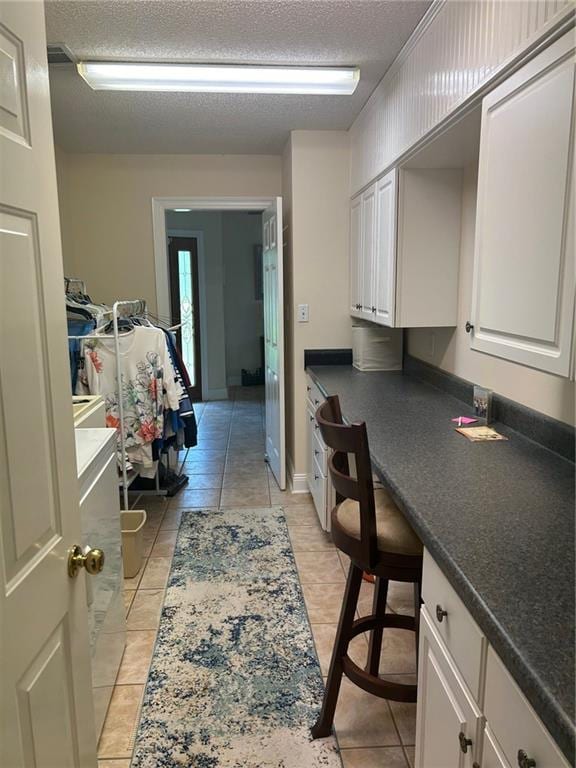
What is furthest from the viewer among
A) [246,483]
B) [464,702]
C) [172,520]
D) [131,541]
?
[246,483]

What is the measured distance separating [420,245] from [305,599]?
185 cm

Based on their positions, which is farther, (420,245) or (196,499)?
(196,499)

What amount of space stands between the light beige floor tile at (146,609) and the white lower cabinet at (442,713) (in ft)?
4.77

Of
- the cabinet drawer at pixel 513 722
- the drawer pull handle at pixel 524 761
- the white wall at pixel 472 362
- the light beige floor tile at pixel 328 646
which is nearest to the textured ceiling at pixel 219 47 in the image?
the white wall at pixel 472 362

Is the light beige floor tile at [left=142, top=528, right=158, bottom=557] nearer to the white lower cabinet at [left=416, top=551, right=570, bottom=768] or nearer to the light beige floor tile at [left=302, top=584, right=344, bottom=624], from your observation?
the light beige floor tile at [left=302, top=584, right=344, bottom=624]

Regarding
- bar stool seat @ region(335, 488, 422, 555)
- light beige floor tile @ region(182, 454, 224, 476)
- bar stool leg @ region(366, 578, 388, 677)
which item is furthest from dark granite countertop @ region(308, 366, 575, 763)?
light beige floor tile @ region(182, 454, 224, 476)

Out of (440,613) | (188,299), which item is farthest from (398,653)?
(188,299)

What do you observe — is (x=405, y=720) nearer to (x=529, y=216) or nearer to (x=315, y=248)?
(x=529, y=216)

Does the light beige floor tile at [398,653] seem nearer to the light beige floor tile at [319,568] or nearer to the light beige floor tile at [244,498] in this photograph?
the light beige floor tile at [319,568]

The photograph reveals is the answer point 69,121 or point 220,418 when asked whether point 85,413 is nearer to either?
point 69,121

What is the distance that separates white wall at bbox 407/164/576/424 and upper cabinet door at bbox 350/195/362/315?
44 cm

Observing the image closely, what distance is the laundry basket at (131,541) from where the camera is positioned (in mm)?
2846

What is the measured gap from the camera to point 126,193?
171 inches

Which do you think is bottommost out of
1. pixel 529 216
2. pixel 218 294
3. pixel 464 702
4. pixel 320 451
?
pixel 320 451
